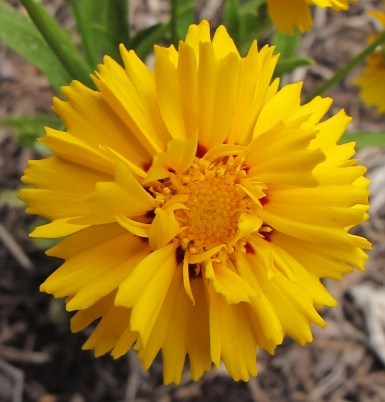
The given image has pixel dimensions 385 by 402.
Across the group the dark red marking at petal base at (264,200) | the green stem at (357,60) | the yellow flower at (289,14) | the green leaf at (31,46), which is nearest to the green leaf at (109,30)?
the green leaf at (31,46)

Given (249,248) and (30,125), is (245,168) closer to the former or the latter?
(249,248)

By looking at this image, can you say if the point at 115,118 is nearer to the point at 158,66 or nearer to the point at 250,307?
the point at 158,66

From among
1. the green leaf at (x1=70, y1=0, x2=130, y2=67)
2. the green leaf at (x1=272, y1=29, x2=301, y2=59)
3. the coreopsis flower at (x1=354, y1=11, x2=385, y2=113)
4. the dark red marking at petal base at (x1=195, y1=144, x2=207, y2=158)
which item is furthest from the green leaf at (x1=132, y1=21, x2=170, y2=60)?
the coreopsis flower at (x1=354, y1=11, x2=385, y2=113)

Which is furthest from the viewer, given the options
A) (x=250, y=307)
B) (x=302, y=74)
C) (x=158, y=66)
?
(x=302, y=74)

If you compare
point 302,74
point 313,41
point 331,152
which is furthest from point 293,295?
point 313,41

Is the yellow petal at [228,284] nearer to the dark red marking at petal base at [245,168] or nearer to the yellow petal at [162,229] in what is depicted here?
the yellow petal at [162,229]
